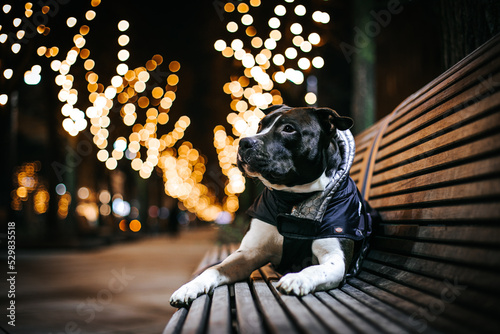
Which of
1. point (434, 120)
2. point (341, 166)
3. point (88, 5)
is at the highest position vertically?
point (88, 5)

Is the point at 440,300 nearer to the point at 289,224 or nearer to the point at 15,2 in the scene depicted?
the point at 289,224

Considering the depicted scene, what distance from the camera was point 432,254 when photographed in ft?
6.84

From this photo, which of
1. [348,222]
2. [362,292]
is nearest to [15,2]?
[348,222]

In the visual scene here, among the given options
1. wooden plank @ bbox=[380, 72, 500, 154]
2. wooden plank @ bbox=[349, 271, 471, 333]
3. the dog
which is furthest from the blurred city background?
wooden plank @ bbox=[349, 271, 471, 333]

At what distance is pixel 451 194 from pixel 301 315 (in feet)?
3.18

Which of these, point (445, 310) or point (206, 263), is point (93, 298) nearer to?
point (206, 263)

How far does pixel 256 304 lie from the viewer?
2.13 m

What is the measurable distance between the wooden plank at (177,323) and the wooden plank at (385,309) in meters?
0.88

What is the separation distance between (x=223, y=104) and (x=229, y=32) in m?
4.96

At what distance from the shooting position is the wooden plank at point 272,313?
157cm

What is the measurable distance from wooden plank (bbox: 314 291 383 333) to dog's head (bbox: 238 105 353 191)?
34.4 inches

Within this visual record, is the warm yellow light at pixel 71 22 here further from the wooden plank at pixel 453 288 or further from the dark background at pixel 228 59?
the wooden plank at pixel 453 288

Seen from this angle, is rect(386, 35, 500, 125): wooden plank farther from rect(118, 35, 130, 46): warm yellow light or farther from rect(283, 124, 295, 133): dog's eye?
rect(118, 35, 130, 46): warm yellow light

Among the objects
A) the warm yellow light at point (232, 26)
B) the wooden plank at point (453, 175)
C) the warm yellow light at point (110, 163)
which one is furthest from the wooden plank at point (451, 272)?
the warm yellow light at point (110, 163)
